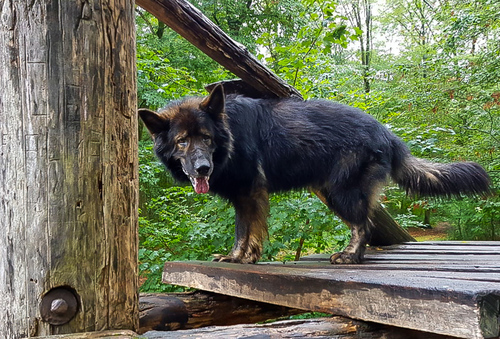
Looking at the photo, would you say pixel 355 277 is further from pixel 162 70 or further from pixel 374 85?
pixel 374 85

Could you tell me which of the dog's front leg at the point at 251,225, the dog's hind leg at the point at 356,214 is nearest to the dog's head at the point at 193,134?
the dog's front leg at the point at 251,225

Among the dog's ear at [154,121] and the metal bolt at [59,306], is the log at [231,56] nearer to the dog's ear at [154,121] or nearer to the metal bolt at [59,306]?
the dog's ear at [154,121]

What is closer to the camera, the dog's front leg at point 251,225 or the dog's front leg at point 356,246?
the dog's front leg at point 356,246

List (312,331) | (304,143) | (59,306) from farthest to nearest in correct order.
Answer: (304,143) < (312,331) < (59,306)

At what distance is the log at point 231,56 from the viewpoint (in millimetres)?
3365

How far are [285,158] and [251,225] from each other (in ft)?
2.19

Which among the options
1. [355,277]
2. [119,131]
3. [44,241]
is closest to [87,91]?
[119,131]

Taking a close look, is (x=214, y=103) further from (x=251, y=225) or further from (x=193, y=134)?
(x=251, y=225)

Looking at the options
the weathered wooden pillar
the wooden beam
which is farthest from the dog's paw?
the weathered wooden pillar

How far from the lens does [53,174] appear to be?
1520mm

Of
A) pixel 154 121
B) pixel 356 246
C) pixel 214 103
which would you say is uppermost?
pixel 214 103

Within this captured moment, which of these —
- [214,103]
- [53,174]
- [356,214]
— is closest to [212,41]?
[214,103]

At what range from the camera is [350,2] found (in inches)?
669

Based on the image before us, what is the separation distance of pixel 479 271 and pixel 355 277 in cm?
79
